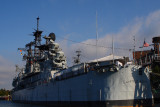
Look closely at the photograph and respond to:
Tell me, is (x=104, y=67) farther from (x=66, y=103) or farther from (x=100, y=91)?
(x=66, y=103)

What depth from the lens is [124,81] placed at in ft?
84.2

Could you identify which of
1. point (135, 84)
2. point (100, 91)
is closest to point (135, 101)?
point (135, 84)

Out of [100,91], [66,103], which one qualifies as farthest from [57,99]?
[100,91]

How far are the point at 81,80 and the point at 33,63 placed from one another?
3023 cm

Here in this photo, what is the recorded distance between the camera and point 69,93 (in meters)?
31.0

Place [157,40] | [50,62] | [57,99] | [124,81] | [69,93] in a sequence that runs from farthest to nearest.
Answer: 1. [157,40]
2. [50,62]
3. [57,99]
4. [69,93]
5. [124,81]

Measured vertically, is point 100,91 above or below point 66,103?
above

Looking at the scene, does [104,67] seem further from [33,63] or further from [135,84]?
[33,63]

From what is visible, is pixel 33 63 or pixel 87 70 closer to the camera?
pixel 87 70

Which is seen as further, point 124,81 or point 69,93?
point 69,93

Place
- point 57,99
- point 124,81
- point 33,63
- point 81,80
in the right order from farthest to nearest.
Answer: point 33,63
point 57,99
point 81,80
point 124,81

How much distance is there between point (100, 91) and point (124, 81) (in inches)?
133

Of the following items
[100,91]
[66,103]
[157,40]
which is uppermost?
[157,40]

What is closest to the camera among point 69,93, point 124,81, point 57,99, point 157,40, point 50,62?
point 124,81
